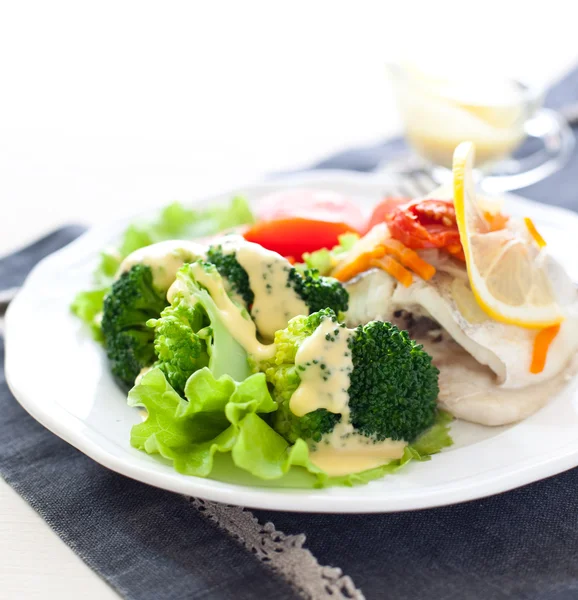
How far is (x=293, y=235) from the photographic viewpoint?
3605mm

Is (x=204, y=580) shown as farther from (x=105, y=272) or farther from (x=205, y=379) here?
(x=105, y=272)

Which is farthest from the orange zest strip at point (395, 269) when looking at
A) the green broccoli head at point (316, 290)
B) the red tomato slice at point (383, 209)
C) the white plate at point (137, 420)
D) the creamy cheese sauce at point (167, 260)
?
the creamy cheese sauce at point (167, 260)

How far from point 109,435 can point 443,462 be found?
107 cm

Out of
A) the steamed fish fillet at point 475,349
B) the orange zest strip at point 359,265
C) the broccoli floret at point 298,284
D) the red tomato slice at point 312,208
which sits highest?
the broccoli floret at point 298,284

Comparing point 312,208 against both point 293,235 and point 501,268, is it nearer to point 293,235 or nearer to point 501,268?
point 293,235

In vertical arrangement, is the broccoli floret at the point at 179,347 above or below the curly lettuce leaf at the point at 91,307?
above

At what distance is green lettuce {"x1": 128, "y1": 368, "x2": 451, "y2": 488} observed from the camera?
2318 mm

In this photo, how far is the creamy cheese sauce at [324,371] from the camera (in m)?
2.48

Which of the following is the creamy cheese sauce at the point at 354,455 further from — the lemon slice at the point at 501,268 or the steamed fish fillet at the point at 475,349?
the lemon slice at the point at 501,268

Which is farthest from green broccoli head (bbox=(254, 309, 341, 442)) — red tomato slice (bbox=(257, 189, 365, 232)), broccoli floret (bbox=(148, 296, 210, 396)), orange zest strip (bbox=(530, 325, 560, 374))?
red tomato slice (bbox=(257, 189, 365, 232))

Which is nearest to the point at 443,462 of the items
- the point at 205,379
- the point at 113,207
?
the point at 205,379

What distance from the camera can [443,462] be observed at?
2.46m

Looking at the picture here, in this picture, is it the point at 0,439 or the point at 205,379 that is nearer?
the point at 205,379

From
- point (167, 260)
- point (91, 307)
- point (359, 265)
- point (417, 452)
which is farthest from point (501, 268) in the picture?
point (91, 307)
